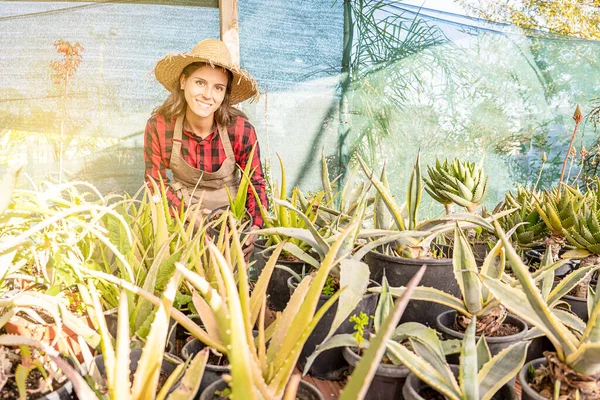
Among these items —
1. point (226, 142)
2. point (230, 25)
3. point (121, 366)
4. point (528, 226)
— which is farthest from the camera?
point (230, 25)

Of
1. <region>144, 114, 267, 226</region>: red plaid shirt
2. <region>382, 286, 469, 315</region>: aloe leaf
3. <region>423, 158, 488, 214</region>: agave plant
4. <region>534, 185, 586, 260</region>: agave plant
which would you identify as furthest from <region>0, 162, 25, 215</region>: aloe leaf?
<region>144, 114, 267, 226</region>: red plaid shirt

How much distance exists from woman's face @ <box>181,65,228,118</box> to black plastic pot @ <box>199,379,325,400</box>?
1.26 meters

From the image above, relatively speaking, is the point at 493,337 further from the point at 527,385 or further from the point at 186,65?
the point at 186,65

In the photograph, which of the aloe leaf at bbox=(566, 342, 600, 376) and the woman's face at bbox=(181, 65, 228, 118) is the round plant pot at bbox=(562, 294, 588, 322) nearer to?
the aloe leaf at bbox=(566, 342, 600, 376)

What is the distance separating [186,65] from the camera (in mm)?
1619

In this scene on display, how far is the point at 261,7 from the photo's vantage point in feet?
7.56

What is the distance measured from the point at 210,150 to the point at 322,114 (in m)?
0.97

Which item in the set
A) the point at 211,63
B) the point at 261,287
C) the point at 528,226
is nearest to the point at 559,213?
the point at 528,226

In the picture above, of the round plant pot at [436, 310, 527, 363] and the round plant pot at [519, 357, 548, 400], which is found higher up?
the round plant pot at [519, 357, 548, 400]

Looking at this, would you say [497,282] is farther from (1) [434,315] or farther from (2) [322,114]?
(2) [322,114]

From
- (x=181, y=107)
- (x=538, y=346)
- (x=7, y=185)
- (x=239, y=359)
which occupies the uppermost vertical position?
(x=181, y=107)

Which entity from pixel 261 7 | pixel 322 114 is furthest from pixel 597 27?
pixel 261 7

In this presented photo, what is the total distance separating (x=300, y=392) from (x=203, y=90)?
1.33m

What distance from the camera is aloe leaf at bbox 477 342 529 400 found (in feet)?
1.43
